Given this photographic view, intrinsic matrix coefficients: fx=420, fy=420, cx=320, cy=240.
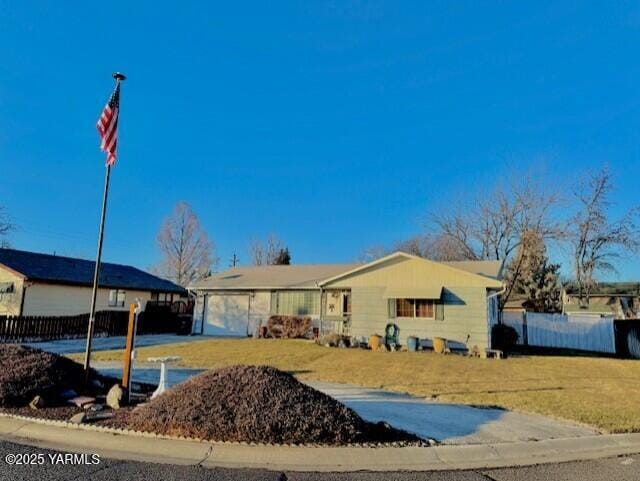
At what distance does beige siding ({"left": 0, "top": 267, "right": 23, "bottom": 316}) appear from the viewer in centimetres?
1981

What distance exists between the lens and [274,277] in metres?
23.0

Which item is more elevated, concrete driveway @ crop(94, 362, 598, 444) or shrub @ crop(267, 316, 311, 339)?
shrub @ crop(267, 316, 311, 339)

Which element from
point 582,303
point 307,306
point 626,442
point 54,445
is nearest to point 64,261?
point 307,306

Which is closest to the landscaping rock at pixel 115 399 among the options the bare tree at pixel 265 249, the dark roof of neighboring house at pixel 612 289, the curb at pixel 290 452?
the curb at pixel 290 452

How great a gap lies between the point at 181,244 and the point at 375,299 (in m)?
28.8

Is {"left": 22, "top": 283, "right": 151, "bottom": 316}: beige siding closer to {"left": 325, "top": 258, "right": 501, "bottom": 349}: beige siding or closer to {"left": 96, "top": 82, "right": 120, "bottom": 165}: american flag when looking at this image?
{"left": 325, "top": 258, "right": 501, "bottom": 349}: beige siding

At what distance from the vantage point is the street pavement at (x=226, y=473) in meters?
3.77

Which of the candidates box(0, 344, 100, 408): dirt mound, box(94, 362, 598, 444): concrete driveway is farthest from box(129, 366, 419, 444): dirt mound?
box(0, 344, 100, 408): dirt mound

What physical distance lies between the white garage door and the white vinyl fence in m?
13.5

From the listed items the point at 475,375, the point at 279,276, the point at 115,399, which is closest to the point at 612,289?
the point at 279,276

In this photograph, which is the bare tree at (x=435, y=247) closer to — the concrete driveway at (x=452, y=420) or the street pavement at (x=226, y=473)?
the concrete driveway at (x=452, y=420)

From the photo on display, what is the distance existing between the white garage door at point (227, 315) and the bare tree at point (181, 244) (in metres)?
19.6

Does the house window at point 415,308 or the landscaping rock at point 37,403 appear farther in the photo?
the house window at point 415,308

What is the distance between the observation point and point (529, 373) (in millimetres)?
11312
